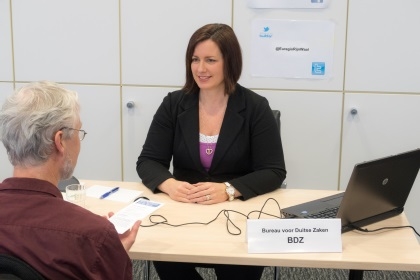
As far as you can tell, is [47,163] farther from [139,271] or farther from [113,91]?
[113,91]

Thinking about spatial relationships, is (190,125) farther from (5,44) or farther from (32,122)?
(5,44)

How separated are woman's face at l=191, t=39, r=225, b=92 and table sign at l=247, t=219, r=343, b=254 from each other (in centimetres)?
97

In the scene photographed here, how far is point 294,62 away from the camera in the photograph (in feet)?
10.6

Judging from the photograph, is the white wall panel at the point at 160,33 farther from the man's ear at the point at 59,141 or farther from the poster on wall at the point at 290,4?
the man's ear at the point at 59,141

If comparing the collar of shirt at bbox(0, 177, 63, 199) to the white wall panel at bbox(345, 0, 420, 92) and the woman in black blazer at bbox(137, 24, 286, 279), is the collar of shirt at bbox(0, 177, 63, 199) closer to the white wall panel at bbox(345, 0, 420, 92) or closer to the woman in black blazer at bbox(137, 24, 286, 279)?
the woman in black blazer at bbox(137, 24, 286, 279)

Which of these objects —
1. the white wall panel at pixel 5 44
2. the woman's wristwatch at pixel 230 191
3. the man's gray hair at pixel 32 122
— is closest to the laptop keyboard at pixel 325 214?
the woman's wristwatch at pixel 230 191

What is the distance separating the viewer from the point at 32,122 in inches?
51.7

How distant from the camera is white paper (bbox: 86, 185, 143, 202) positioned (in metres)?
2.11

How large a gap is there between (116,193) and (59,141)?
86 cm

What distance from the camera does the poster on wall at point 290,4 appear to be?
3137 millimetres

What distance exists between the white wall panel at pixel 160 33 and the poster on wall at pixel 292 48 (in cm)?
26

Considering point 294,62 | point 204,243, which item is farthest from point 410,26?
point 204,243

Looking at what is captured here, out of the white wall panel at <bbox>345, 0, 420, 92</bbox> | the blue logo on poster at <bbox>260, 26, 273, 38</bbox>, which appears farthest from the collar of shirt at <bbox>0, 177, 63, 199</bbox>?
the white wall panel at <bbox>345, 0, 420, 92</bbox>

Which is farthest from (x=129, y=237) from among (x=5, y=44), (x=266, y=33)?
(x=5, y=44)
